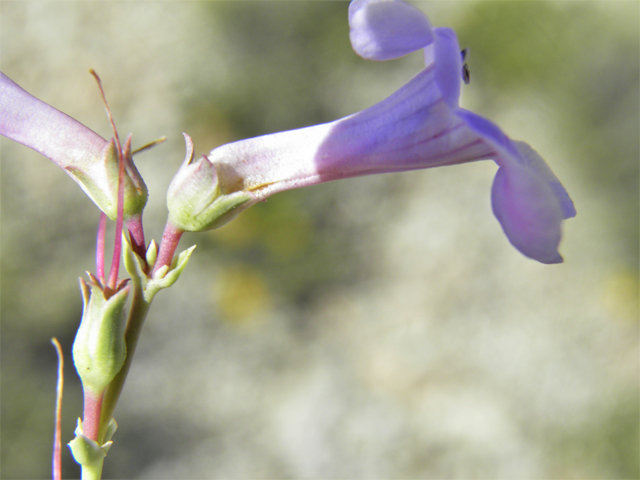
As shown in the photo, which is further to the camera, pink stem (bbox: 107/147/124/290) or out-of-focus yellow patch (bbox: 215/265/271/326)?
out-of-focus yellow patch (bbox: 215/265/271/326)

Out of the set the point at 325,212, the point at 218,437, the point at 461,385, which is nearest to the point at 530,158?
the point at 325,212

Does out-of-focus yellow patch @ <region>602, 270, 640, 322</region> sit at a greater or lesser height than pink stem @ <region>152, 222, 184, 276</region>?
greater

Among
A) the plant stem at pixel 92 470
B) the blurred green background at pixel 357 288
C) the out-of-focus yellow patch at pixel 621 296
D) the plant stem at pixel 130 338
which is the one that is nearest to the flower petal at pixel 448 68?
the plant stem at pixel 130 338

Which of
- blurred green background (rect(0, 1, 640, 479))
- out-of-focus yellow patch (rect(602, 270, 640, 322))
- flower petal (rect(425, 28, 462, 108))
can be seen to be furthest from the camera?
out-of-focus yellow patch (rect(602, 270, 640, 322))

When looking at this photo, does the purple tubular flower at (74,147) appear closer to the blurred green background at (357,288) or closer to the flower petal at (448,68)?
the flower petal at (448,68)

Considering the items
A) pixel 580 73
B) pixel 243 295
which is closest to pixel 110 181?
pixel 243 295

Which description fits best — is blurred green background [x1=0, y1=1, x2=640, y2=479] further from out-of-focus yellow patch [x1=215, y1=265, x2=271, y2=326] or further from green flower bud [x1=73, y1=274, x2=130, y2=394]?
green flower bud [x1=73, y1=274, x2=130, y2=394]

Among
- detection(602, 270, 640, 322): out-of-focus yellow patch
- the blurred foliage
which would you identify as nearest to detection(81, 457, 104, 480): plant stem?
the blurred foliage
